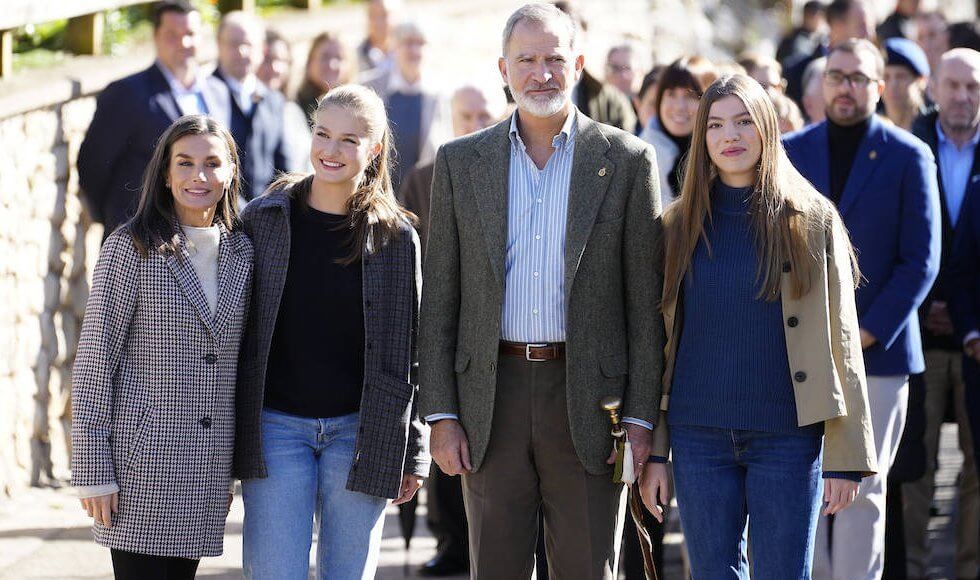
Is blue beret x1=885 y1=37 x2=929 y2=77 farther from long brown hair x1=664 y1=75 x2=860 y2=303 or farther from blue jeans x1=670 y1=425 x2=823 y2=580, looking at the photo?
blue jeans x1=670 y1=425 x2=823 y2=580

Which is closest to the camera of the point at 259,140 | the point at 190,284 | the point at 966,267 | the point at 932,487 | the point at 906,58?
the point at 190,284

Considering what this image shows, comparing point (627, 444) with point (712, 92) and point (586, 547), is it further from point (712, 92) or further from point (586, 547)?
point (712, 92)

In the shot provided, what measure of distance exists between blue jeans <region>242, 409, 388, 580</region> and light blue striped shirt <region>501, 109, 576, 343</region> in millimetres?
620

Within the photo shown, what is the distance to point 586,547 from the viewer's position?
454 centimetres

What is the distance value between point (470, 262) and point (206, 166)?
886mm

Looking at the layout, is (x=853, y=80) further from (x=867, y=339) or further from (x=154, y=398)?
(x=154, y=398)

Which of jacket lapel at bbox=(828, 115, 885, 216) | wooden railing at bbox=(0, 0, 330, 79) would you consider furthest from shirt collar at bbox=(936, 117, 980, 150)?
wooden railing at bbox=(0, 0, 330, 79)

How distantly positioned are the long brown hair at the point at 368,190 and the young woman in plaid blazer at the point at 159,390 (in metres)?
0.32

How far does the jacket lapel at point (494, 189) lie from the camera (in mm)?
4504

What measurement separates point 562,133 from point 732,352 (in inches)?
34.3

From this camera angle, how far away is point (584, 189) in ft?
14.8

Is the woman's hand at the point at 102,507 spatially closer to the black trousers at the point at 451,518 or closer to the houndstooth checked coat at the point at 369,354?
the houndstooth checked coat at the point at 369,354

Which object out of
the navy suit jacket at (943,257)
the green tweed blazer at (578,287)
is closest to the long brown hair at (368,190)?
the green tweed blazer at (578,287)

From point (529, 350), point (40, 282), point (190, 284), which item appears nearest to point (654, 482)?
point (529, 350)
